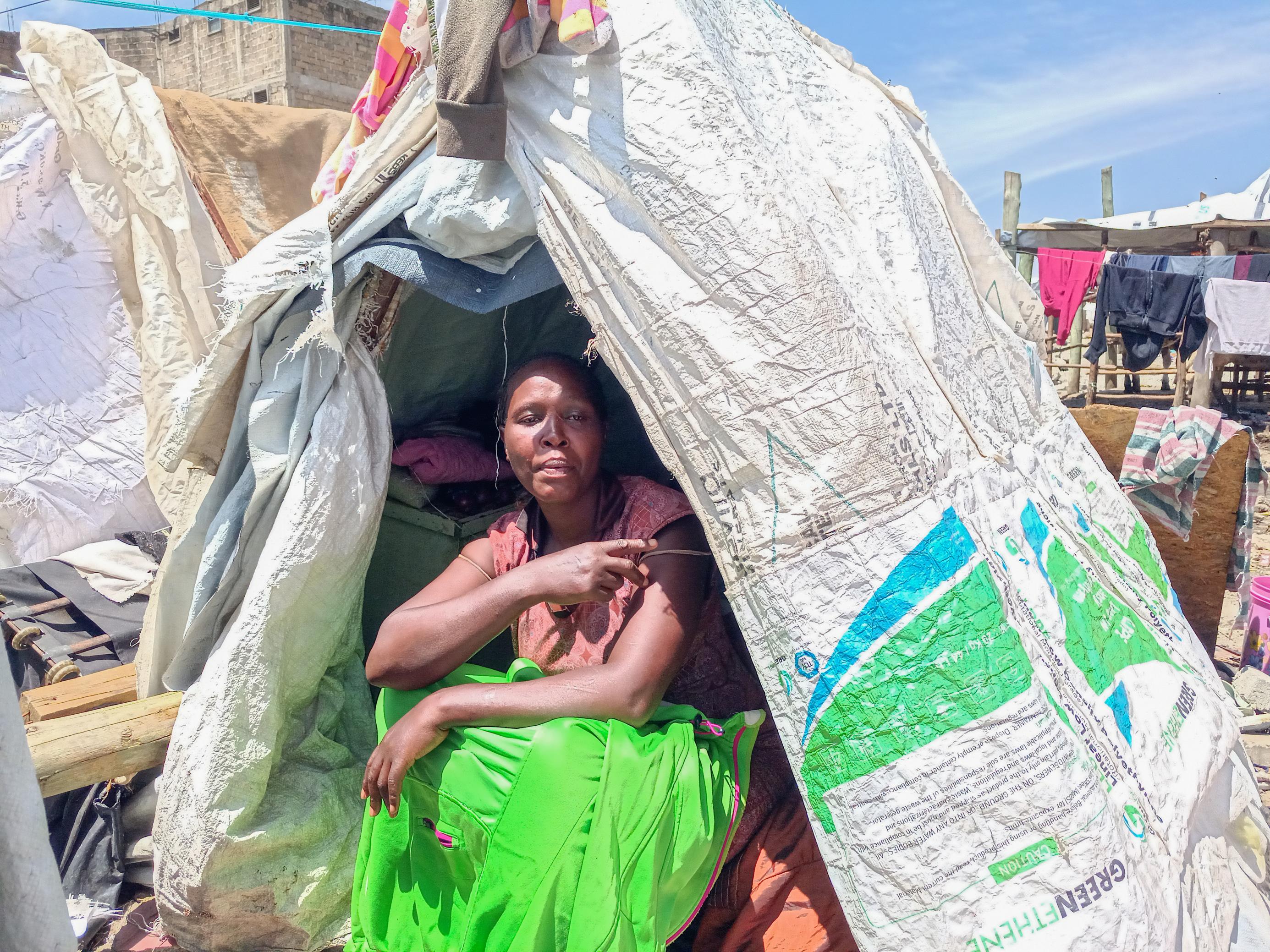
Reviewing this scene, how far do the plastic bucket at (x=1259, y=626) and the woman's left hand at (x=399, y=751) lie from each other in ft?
10.4

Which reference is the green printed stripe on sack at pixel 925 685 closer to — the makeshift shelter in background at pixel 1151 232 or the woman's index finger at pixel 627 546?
the woman's index finger at pixel 627 546

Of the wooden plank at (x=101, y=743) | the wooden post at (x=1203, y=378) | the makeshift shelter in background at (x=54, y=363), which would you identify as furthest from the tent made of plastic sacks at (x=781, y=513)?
the wooden post at (x=1203, y=378)

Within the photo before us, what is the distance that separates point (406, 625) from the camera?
209 centimetres

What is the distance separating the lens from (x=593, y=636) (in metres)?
2.24

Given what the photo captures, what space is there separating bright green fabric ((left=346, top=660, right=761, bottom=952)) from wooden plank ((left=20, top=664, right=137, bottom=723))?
1.39 m

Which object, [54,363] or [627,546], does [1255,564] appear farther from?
[54,363]

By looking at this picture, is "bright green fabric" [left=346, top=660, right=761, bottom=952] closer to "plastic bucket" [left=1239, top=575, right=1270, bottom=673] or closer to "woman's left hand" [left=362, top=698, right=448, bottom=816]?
"woman's left hand" [left=362, top=698, right=448, bottom=816]

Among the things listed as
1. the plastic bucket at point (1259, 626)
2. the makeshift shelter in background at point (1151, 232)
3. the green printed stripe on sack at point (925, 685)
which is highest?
the makeshift shelter in background at point (1151, 232)

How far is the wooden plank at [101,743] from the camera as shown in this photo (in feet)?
7.69

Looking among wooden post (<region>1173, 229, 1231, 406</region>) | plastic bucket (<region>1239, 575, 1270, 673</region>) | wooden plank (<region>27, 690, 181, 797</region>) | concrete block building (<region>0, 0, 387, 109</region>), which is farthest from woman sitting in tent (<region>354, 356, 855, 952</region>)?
concrete block building (<region>0, 0, 387, 109</region>)

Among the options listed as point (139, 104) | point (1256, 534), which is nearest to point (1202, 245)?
point (1256, 534)

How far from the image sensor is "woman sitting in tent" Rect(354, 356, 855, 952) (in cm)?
192

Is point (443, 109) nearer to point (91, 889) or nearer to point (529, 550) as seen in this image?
point (529, 550)

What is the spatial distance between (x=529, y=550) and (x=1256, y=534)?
21.2ft
